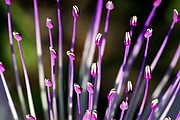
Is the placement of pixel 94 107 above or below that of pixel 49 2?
below

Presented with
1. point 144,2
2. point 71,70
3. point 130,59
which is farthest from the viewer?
point 144,2

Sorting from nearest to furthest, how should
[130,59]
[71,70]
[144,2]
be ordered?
[71,70] → [130,59] → [144,2]

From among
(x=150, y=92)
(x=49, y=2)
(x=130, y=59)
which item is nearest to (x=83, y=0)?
(x=49, y=2)

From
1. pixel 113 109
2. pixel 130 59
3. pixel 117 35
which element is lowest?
pixel 113 109

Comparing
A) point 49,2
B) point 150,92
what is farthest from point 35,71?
point 150,92

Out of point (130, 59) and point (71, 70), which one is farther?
point (130, 59)

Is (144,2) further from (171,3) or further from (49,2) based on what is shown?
(49,2)
